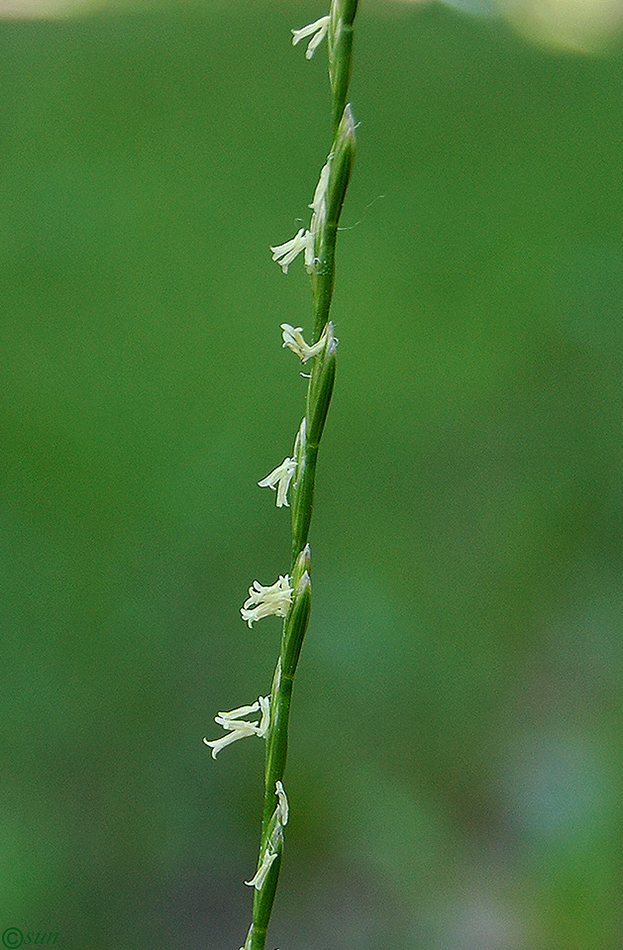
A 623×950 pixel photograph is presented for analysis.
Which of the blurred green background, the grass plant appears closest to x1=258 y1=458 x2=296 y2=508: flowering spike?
the grass plant

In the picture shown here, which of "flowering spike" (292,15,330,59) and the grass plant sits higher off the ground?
"flowering spike" (292,15,330,59)

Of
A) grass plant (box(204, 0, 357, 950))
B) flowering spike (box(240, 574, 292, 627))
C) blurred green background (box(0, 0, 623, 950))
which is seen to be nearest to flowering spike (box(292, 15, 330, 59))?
grass plant (box(204, 0, 357, 950))

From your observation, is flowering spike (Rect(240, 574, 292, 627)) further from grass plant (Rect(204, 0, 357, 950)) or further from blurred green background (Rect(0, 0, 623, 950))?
blurred green background (Rect(0, 0, 623, 950))

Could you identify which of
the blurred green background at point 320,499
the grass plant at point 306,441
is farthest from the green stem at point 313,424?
the blurred green background at point 320,499

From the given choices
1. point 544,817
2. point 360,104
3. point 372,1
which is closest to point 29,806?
point 544,817

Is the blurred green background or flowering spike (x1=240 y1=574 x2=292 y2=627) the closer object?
flowering spike (x1=240 y1=574 x2=292 y2=627)

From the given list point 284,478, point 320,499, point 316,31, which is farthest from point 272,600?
point 320,499

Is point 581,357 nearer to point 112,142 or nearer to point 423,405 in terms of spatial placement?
point 423,405

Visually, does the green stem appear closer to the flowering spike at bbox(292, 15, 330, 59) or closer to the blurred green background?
the flowering spike at bbox(292, 15, 330, 59)
